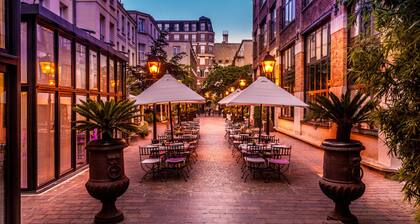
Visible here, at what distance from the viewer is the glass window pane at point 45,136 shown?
312 inches

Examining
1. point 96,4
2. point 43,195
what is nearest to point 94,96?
point 43,195

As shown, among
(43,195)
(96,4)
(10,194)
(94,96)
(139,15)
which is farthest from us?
(139,15)

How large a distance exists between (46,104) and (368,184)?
8.44 m

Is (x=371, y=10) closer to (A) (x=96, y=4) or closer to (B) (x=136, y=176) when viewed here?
(B) (x=136, y=176)

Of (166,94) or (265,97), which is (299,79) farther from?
(166,94)

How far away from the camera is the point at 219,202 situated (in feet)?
22.1

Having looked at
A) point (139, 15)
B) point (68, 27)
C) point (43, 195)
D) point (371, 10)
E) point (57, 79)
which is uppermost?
point (139, 15)

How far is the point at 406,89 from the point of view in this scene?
3.77 meters

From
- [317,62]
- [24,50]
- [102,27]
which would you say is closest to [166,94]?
[24,50]

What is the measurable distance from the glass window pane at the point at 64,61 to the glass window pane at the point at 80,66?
600mm

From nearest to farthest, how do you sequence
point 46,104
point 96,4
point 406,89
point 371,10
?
point 406,89, point 371,10, point 46,104, point 96,4

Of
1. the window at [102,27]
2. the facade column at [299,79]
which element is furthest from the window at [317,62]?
the window at [102,27]

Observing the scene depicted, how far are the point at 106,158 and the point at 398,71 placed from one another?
4494 mm

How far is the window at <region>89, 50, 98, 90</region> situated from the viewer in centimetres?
1100
